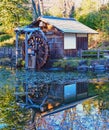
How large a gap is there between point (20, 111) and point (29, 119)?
123cm

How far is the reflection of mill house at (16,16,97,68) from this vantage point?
27.6 metres

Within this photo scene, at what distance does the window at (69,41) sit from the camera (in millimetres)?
28641

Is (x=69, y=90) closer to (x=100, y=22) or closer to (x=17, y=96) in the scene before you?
(x=17, y=96)

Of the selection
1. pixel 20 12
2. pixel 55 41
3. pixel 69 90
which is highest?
pixel 20 12

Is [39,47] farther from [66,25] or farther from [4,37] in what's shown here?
[4,37]

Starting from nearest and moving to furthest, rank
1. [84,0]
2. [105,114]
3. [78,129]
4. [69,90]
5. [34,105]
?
[78,129], [105,114], [34,105], [69,90], [84,0]

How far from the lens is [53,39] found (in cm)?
2888

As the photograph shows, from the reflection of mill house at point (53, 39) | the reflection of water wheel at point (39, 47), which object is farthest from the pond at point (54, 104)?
the reflection of mill house at point (53, 39)

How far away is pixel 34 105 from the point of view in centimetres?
1228

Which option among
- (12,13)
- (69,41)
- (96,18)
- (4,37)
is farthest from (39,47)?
(96,18)

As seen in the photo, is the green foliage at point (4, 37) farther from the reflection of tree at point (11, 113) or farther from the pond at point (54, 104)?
the reflection of tree at point (11, 113)

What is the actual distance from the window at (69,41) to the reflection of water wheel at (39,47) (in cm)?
202

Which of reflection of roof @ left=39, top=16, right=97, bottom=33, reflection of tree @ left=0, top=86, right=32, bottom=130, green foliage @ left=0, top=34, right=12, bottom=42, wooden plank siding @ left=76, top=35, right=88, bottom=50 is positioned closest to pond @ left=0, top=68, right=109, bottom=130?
reflection of tree @ left=0, top=86, right=32, bottom=130

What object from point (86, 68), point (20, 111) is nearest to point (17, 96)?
point (20, 111)
